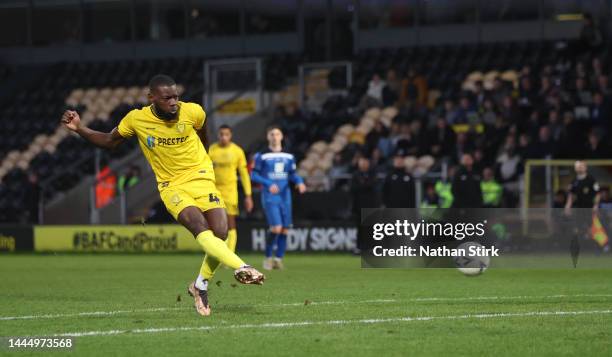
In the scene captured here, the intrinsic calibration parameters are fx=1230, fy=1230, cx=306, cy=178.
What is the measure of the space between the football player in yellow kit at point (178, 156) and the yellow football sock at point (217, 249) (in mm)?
50

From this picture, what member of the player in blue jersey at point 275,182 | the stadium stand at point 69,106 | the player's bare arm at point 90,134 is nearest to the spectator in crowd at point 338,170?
the stadium stand at point 69,106

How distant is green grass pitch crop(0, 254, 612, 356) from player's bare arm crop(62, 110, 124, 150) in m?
1.59

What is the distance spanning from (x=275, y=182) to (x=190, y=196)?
326 inches

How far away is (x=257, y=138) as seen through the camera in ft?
108

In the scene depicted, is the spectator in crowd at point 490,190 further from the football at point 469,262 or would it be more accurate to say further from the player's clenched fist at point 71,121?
the player's clenched fist at point 71,121

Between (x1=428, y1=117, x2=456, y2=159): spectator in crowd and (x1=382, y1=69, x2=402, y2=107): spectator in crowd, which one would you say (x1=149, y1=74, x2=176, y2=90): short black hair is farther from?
(x1=382, y1=69, x2=402, y2=107): spectator in crowd

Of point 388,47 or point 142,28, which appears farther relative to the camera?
point 142,28

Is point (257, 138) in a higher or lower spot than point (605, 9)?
lower

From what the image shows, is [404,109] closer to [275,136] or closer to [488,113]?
[488,113]

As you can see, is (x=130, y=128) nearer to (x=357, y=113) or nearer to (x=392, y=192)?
(x=392, y=192)

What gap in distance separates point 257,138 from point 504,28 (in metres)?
7.22

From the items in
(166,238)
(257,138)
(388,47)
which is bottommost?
(166,238)

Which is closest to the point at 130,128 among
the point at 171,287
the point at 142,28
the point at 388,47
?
the point at 171,287

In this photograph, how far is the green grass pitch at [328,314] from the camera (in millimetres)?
8867
